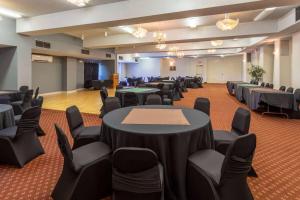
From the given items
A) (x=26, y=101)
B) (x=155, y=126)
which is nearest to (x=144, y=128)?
(x=155, y=126)

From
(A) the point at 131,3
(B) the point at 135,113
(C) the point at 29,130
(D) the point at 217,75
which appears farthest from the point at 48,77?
(D) the point at 217,75

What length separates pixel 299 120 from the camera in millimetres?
6500

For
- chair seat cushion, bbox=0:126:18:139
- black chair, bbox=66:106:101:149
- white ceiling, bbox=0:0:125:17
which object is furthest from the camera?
white ceiling, bbox=0:0:125:17

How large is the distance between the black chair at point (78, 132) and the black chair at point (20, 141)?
1.89ft

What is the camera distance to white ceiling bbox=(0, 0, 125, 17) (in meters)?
5.96

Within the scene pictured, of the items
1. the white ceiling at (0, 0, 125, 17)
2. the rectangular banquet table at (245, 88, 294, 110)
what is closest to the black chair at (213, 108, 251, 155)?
the rectangular banquet table at (245, 88, 294, 110)

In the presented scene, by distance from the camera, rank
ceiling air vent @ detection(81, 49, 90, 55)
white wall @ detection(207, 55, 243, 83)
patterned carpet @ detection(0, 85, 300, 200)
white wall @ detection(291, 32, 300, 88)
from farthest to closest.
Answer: white wall @ detection(207, 55, 243, 83) < ceiling air vent @ detection(81, 49, 90, 55) < white wall @ detection(291, 32, 300, 88) < patterned carpet @ detection(0, 85, 300, 200)

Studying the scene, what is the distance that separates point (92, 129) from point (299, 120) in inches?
242

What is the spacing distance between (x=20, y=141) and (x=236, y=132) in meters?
3.23

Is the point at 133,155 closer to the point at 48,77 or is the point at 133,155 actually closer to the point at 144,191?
the point at 144,191

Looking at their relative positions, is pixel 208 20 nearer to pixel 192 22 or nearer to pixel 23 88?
pixel 192 22

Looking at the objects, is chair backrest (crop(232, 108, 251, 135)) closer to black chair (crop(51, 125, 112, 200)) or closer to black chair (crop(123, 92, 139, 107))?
black chair (crop(51, 125, 112, 200))

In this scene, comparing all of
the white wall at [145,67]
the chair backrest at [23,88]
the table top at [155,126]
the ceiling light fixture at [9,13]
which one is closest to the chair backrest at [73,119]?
the table top at [155,126]

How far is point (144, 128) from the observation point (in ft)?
7.67
